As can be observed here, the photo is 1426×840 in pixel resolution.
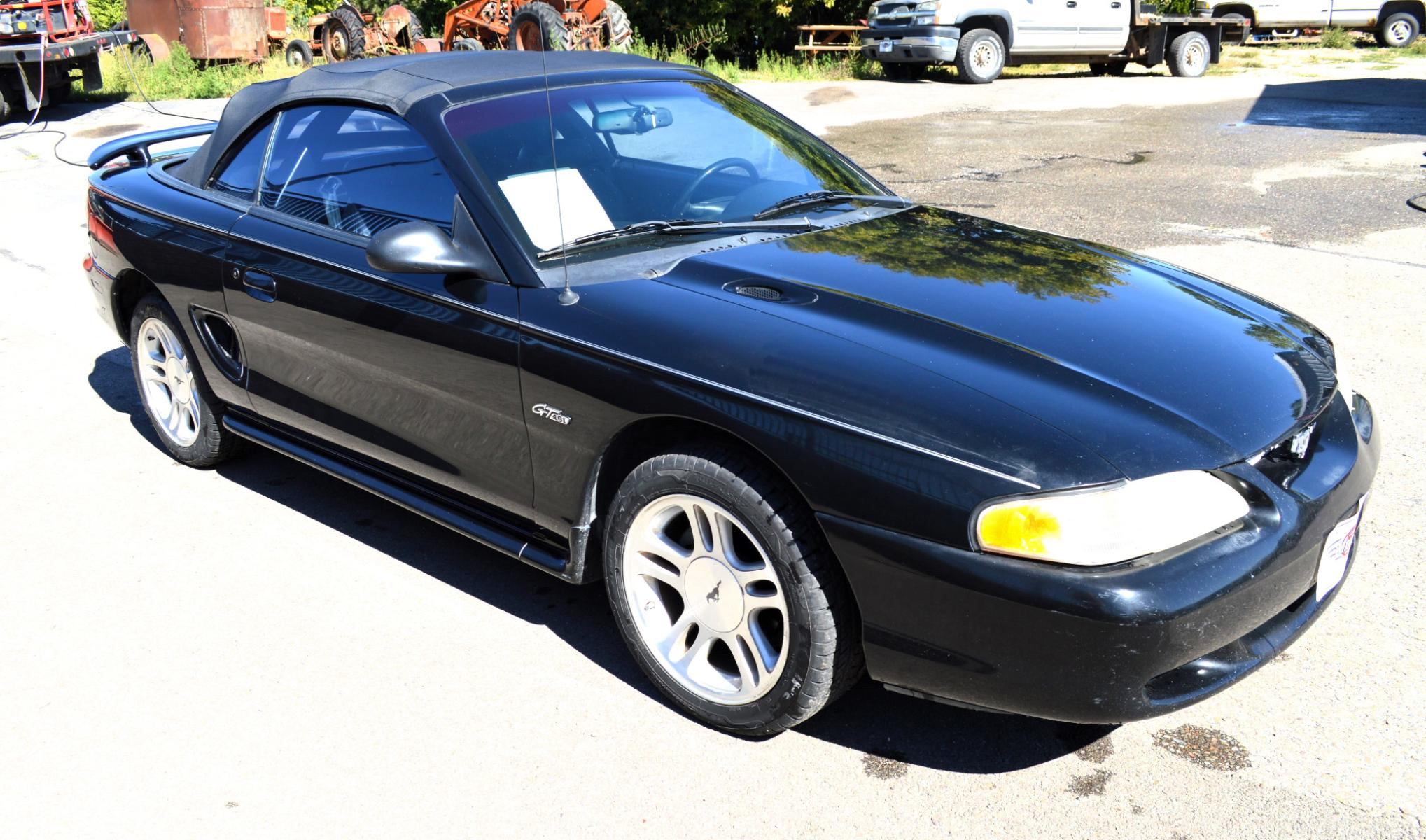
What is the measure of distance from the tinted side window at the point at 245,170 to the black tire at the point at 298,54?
1848 cm

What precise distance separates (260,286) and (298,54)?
1982 cm

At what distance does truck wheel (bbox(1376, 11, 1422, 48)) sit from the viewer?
25.9m

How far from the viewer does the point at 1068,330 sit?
3.10 metres

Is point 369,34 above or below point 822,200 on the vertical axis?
above

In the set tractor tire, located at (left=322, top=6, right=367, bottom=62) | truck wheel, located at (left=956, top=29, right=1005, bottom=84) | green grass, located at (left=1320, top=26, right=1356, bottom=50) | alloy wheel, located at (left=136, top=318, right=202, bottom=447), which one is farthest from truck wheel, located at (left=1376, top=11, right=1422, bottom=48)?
alloy wheel, located at (left=136, top=318, right=202, bottom=447)

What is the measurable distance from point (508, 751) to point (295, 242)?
1797mm

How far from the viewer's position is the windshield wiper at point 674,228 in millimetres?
3441

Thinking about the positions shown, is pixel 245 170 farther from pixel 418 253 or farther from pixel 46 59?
pixel 46 59

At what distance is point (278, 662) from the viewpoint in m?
3.52

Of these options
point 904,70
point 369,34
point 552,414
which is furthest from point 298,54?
point 552,414

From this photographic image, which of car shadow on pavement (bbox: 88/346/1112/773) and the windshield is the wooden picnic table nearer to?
the windshield

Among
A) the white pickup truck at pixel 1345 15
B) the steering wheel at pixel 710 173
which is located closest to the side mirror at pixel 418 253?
the steering wheel at pixel 710 173

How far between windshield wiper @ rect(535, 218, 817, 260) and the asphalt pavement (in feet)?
3.66

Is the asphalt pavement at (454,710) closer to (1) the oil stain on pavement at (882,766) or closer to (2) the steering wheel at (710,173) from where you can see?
(1) the oil stain on pavement at (882,766)
